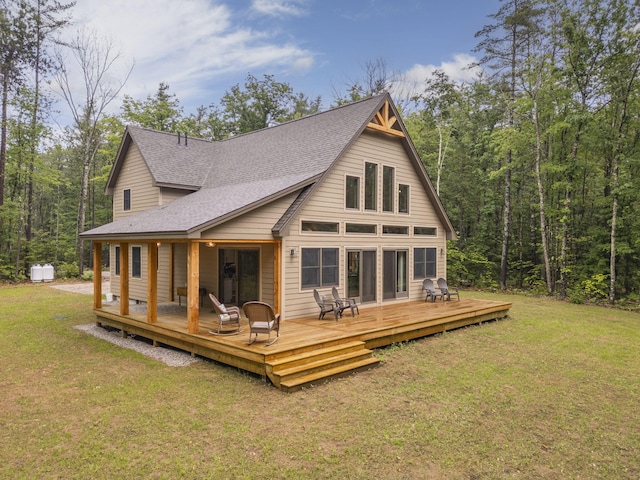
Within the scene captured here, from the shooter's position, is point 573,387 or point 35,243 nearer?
point 573,387

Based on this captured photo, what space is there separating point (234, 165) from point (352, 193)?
4.76 meters

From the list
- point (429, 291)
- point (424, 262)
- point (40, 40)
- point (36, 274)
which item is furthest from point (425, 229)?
point (40, 40)

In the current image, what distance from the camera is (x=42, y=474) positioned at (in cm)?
393

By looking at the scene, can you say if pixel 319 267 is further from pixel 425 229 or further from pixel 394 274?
pixel 425 229

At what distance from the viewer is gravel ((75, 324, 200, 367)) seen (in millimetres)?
7879

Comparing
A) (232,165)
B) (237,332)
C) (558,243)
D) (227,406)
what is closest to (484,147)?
(558,243)

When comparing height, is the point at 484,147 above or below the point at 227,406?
above

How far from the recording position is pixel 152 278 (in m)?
8.92

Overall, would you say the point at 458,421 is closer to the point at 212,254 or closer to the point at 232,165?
the point at 212,254

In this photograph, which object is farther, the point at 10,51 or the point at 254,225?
the point at 10,51

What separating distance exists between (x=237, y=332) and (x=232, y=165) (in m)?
7.54

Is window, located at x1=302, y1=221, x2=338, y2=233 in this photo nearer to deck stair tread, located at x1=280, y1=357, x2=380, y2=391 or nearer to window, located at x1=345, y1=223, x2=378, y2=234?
window, located at x1=345, y1=223, x2=378, y2=234

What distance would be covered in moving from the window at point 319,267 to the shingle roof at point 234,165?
1803mm

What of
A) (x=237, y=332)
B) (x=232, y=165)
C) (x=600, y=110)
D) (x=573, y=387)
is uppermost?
(x=600, y=110)
